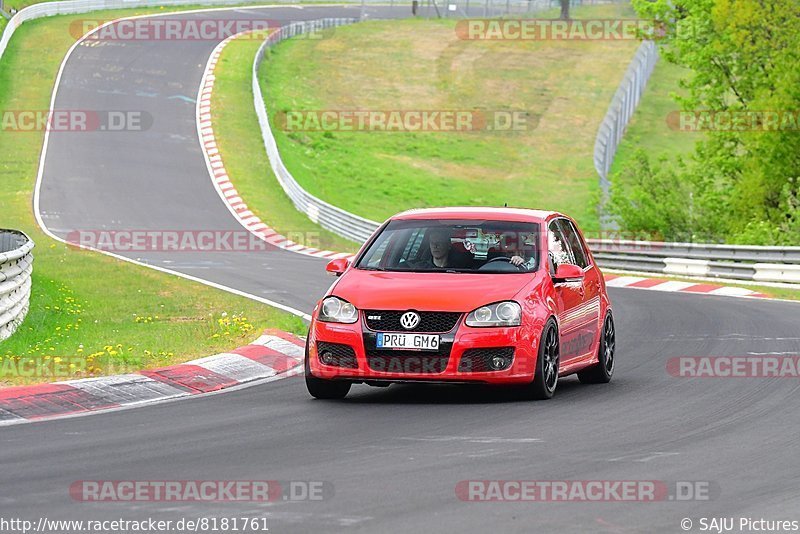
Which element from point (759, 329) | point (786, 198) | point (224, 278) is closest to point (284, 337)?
point (759, 329)

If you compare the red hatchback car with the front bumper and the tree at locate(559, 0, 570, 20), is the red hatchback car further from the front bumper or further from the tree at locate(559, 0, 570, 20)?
the tree at locate(559, 0, 570, 20)

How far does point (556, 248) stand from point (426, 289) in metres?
1.76

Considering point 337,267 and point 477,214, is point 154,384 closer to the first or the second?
point 337,267

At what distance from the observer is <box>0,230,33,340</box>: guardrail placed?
1470 cm

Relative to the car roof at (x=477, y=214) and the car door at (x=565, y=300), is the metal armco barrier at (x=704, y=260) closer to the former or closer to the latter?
the car door at (x=565, y=300)

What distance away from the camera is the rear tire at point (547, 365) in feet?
38.1

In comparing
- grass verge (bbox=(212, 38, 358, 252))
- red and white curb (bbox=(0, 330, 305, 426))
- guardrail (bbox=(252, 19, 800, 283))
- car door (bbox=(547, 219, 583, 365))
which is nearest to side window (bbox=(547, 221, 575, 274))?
car door (bbox=(547, 219, 583, 365))

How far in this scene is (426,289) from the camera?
11648 mm

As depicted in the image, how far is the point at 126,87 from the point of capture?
184ft

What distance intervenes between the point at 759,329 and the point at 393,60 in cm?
5758

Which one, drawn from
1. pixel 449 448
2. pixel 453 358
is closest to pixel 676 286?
pixel 453 358

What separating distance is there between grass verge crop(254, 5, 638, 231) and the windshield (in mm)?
25491

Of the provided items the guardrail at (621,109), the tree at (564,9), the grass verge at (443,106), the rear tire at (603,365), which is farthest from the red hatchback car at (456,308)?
the tree at (564,9)

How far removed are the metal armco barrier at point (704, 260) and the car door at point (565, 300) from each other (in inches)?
571
